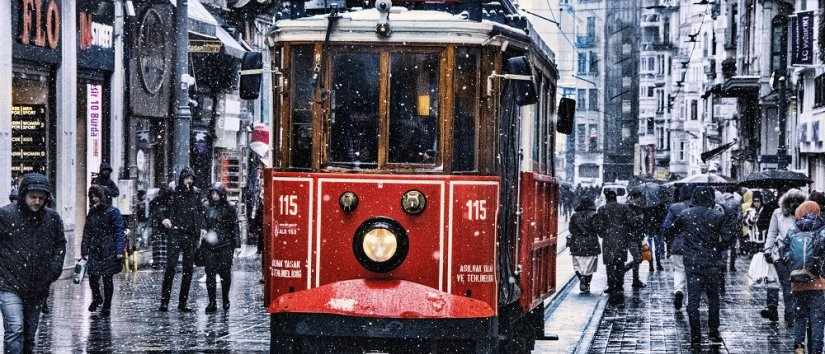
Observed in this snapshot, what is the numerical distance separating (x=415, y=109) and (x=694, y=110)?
9158 cm

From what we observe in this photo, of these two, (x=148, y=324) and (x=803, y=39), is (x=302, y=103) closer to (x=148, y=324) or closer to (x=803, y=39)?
(x=148, y=324)

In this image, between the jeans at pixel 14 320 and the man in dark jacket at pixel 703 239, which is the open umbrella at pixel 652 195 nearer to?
the man in dark jacket at pixel 703 239

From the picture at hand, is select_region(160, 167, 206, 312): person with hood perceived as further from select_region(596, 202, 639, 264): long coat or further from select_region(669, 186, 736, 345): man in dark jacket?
select_region(596, 202, 639, 264): long coat

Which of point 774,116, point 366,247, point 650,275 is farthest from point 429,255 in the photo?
point 774,116

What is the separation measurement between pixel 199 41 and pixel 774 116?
91.7 feet

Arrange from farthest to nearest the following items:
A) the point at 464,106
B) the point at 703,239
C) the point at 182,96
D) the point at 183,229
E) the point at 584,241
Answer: the point at 182,96
the point at 584,241
the point at 183,229
the point at 703,239
the point at 464,106

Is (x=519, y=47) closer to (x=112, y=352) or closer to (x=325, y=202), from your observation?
(x=325, y=202)

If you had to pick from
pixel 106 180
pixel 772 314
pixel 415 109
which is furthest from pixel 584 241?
pixel 415 109

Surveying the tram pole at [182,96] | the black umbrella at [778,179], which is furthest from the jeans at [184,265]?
the black umbrella at [778,179]

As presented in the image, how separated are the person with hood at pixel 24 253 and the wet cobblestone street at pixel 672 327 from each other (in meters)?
6.27

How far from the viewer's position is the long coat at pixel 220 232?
20.1 metres

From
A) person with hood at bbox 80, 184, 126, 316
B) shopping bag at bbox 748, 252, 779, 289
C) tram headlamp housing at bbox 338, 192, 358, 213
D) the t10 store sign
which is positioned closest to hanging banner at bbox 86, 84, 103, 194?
the t10 store sign

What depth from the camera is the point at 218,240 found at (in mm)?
20219

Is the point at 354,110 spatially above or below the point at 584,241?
above
